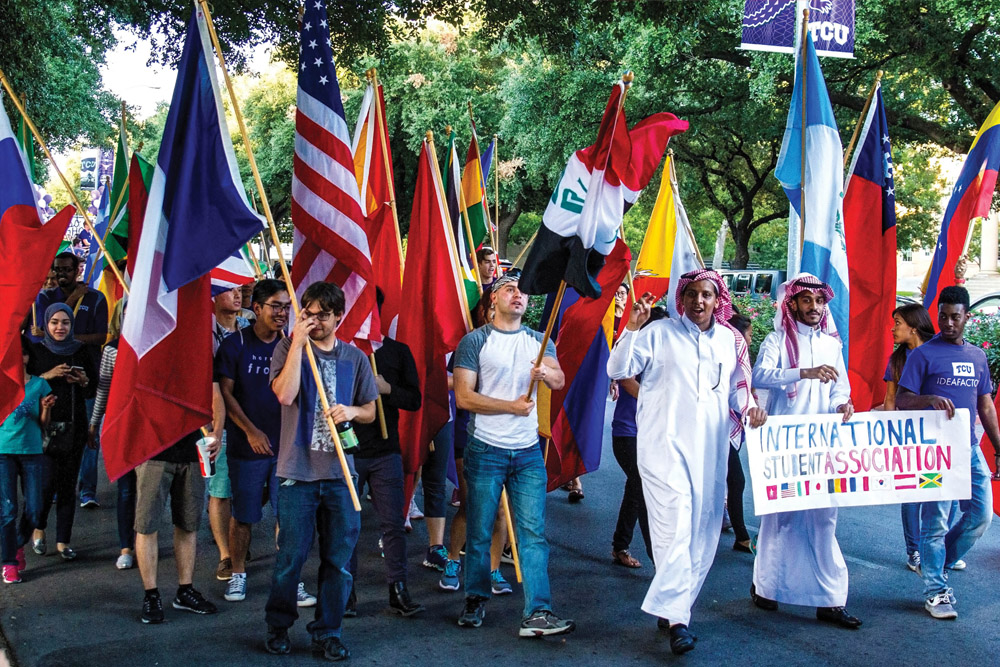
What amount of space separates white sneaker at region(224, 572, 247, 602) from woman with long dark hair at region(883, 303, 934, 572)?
4.35m

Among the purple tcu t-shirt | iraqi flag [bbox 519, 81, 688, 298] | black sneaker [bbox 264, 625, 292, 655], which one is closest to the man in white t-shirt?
iraqi flag [bbox 519, 81, 688, 298]

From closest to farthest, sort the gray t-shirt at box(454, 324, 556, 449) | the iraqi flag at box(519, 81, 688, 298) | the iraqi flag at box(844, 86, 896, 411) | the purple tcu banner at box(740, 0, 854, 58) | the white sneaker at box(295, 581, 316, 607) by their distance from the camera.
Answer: the iraqi flag at box(519, 81, 688, 298), the gray t-shirt at box(454, 324, 556, 449), the white sneaker at box(295, 581, 316, 607), the iraqi flag at box(844, 86, 896, 411), the purple tcu banner at box(740, 0, 854, 58)

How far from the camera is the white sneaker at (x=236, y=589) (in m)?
6.20

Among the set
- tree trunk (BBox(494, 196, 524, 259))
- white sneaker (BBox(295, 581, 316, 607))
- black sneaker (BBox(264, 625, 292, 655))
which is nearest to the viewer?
black sneaker (BBox(264, 625, 292, 655))

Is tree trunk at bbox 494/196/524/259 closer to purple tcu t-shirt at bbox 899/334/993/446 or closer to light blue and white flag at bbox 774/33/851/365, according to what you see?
light blue and white flag at bbox 774/33/851/365

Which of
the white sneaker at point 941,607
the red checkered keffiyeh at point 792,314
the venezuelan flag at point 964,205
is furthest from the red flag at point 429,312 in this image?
the venezuelan flag at point 964,205

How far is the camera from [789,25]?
10.8m

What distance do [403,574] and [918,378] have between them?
3.36 m

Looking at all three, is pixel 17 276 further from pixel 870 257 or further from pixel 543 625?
pixel 870 257

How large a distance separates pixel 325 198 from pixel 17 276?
2129mm

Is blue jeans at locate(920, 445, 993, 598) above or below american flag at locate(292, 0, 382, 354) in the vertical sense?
below

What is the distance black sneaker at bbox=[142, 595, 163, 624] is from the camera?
574 cm

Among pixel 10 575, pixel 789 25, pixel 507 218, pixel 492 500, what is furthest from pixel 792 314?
pixel 507 218

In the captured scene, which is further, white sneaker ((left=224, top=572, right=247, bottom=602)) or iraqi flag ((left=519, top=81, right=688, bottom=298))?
white sneaker ((left=224, top=572, right=247, bottom=602))
